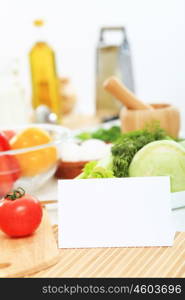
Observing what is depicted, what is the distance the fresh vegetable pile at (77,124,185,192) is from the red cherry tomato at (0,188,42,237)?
0.47 feet

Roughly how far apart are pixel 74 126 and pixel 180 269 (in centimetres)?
126

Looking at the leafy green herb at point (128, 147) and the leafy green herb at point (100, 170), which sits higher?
the leafy green herb at point (128, 147)

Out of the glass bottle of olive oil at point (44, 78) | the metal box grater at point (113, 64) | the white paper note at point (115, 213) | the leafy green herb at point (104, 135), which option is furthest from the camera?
the metal box grater at point (113, 64)

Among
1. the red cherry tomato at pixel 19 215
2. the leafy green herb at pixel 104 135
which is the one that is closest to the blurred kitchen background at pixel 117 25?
the leafy green herb at pixel 104 135

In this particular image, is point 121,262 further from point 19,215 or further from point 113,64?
point 113,64

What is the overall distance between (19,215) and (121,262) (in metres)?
0.20

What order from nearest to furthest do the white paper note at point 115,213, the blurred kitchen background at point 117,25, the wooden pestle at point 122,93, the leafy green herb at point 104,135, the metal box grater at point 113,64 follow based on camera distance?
the white paper note at point 115,213 → the wooden pestle at point 122,93 → the leafy green herb at point 104,135 → the metal box grater at point 113,64 → the blurred kitchen background at point 117,25

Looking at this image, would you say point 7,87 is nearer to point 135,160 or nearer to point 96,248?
point 135,160

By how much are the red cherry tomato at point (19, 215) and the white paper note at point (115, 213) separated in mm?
53

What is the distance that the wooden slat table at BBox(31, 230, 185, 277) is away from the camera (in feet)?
3.36

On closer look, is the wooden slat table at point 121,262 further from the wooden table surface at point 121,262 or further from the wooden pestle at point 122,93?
the wooden pestle at point 122,93

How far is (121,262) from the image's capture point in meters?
1.06

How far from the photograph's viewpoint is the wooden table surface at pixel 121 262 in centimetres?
102

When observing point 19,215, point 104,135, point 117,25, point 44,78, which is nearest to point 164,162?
point 19,215
